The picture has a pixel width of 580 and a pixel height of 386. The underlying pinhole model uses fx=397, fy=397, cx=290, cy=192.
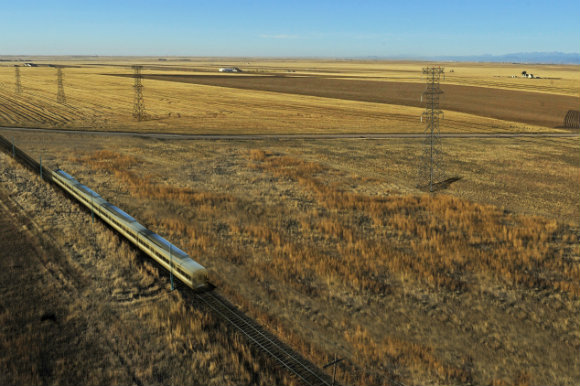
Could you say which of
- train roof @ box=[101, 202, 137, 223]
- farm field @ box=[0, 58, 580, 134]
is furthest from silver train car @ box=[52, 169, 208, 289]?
farm field @ box=[0, 58, 580, 134]

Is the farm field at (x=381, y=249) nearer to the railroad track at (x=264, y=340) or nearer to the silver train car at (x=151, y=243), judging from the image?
the railroad track at (x=264, y=340)

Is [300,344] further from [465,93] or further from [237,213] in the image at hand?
[465,93]

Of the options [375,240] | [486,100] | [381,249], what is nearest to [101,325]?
[381,249]

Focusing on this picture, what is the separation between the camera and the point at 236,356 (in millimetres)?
13859

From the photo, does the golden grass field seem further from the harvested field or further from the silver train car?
the harvested field

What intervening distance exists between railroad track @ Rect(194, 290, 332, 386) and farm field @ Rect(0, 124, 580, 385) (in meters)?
0.41

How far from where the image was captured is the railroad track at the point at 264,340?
13.3 metres

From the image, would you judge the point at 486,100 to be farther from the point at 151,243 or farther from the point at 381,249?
the point at 151,243

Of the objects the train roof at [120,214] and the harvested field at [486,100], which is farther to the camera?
the harvested field at [486,100]

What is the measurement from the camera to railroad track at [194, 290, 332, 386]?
13.3 m

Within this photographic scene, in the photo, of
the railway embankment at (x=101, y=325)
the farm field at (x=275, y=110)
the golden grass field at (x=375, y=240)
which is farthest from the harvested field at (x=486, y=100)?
the railway embankment at (x=101, y=325)

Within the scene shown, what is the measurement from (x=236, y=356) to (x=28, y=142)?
51.1m

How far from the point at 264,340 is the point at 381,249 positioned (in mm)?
10819

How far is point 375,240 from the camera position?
81.9ft
